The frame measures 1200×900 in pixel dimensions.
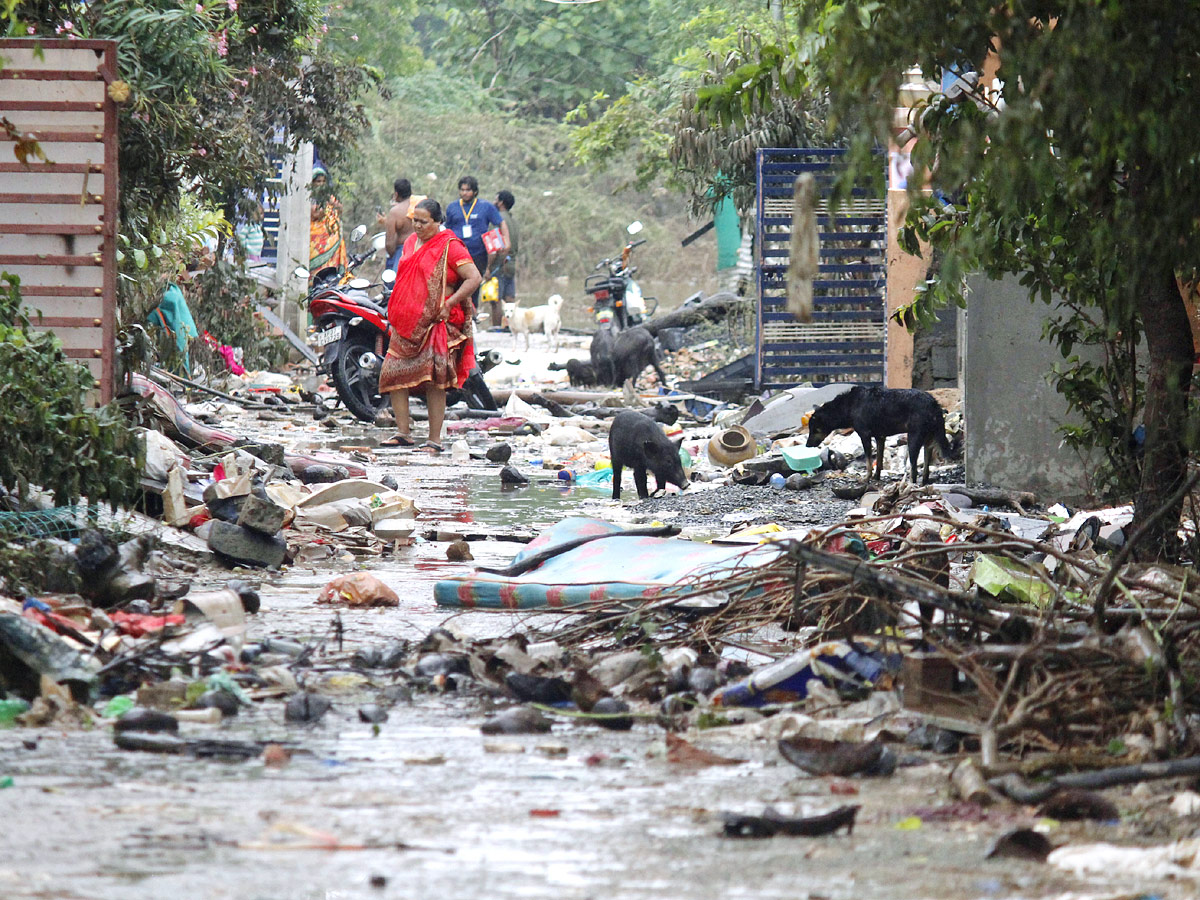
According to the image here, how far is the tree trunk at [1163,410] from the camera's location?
16.3 feet

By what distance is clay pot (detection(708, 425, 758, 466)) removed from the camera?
1052 cm

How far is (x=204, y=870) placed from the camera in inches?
110

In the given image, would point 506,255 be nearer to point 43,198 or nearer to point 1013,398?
point 1013,398

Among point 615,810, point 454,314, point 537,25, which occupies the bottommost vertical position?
point 615,810

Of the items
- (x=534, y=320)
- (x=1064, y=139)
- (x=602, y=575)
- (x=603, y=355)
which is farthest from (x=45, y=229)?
(x=534, y=320)

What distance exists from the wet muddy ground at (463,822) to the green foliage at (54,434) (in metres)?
1.77

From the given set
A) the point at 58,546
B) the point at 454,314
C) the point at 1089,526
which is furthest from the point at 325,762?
the point at 454,314

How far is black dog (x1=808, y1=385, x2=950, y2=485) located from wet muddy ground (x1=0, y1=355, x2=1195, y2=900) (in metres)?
5.39

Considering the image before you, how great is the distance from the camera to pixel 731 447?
10523mm

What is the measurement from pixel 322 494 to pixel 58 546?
2.32 m

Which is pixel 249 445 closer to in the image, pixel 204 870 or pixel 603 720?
pixel 603 720

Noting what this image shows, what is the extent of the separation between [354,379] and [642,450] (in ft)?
16.7

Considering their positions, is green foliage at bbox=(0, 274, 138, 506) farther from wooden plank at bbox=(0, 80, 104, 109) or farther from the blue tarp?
wooden plank at bbox=(0, 80, 104, 109)

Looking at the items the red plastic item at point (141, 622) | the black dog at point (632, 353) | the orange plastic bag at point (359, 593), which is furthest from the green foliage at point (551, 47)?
the red plastic item at point (141, 622)
